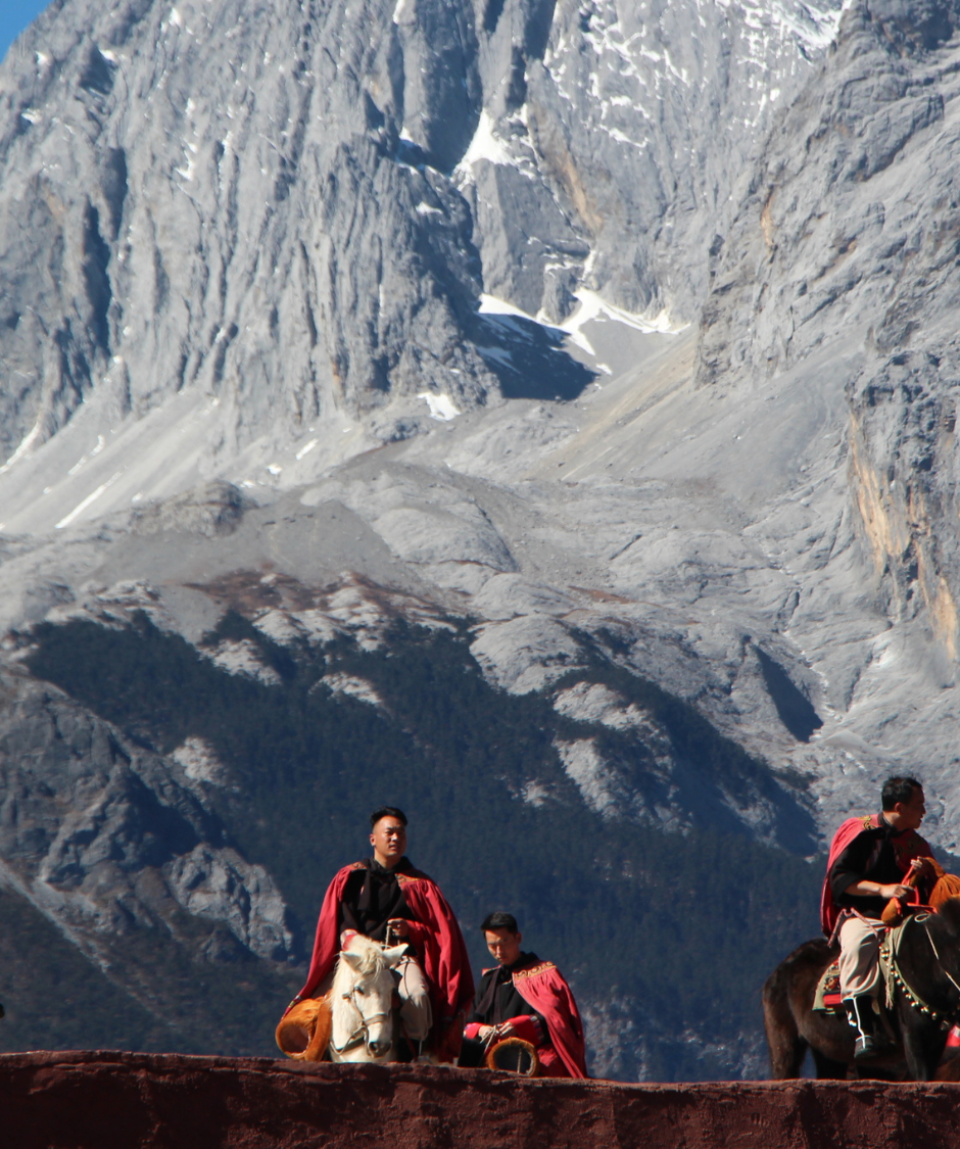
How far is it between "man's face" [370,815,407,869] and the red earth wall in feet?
6.48

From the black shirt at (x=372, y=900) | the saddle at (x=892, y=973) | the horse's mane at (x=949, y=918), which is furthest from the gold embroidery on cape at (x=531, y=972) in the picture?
the horse's mane at (x=949, y=918)

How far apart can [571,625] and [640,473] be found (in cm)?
2244

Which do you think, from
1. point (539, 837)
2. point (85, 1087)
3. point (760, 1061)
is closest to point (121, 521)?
point (539, 837)

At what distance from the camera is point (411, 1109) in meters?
8.25

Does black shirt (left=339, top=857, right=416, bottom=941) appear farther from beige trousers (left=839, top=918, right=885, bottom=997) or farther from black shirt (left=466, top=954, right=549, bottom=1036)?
beige trousers (left=839, top=918, right=885, bottom=997)

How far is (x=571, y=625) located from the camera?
125 metres

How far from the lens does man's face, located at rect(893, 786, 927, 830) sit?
34.1 ft

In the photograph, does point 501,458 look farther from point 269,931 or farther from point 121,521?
point 269,931

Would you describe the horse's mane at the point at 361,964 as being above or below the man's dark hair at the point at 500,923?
below

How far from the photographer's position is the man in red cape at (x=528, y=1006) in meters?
10.9

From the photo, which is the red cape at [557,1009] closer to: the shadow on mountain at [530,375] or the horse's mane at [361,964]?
the horse's mane at [361,964]

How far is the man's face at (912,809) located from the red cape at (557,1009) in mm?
2557

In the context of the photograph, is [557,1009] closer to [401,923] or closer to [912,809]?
[401,923]

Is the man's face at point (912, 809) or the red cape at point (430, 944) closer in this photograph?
the red cape at point (430, 944)
